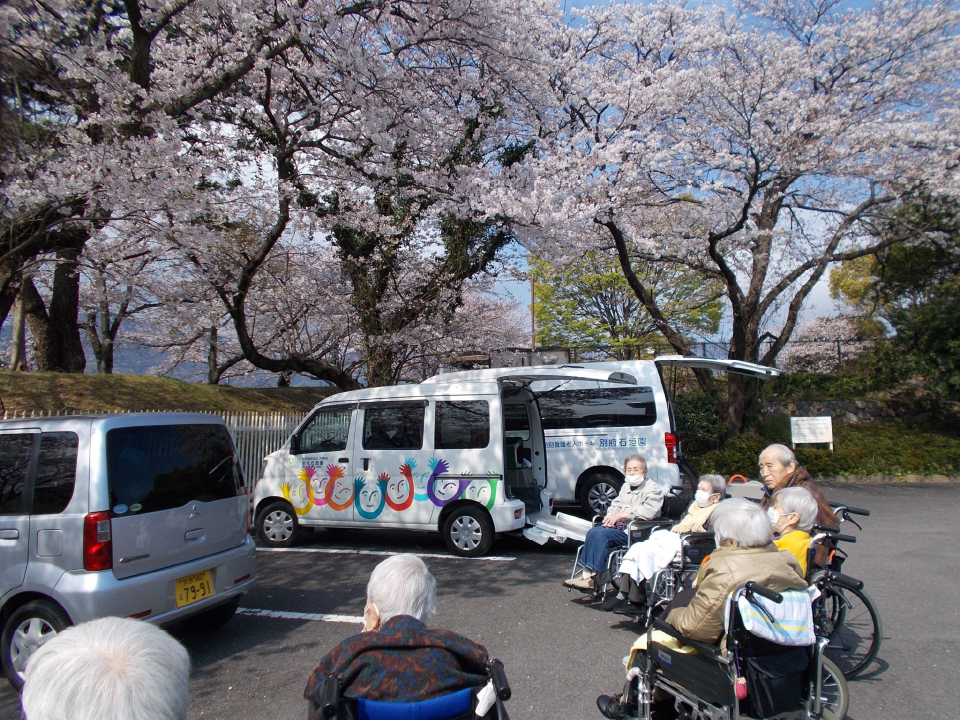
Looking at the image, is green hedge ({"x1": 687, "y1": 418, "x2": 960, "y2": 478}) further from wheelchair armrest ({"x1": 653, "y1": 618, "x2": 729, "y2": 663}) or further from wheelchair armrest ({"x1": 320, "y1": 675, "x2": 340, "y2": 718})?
wheelchair armrest ({"x1": 320, "y1": 675, "x2": 340, "y2": 718})

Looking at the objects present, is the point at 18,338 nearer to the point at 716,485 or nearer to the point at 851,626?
the point at 716,485

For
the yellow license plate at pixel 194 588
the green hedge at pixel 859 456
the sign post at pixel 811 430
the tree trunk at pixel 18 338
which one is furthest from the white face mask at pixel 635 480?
the tree trunk at pixel 18 338

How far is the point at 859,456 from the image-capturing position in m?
14.5

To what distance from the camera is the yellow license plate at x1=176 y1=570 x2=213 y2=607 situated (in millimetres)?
4402

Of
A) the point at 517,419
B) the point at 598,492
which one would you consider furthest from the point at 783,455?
the point at 598,492

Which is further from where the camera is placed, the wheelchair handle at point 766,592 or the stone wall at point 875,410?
the stone wall at point 875,410

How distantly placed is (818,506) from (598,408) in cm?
553

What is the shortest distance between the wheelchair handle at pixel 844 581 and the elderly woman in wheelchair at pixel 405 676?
107 inches

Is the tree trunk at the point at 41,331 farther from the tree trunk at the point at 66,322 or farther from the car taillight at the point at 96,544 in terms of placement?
the car taillight at the point at 96,544

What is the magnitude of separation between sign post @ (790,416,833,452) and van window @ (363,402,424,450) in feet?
32.6

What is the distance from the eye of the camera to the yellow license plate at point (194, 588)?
440cm

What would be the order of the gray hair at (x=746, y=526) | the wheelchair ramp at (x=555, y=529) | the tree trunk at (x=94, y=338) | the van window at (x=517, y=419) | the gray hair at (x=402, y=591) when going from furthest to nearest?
the tree trunk at (x=94, y=338)
the van window at (x=517, y=419)
the wheelchair ramp at (x=555, y=529)
the gray hair at (x=746, y=526)
the gray hair at (x=402, y=591)

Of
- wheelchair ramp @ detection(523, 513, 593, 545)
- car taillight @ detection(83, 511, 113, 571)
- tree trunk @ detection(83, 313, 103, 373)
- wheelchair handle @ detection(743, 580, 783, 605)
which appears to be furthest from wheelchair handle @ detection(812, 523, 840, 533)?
tree trunk @ detection(83, 313, 103, 373)

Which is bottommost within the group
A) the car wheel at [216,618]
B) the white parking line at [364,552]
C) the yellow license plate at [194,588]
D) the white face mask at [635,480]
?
the white parking line at [364,552]
